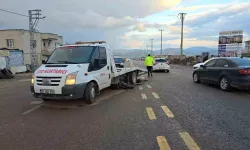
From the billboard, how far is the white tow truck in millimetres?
34484

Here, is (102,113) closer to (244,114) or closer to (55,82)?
(55,82)

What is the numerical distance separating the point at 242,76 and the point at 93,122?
6909 millimetres

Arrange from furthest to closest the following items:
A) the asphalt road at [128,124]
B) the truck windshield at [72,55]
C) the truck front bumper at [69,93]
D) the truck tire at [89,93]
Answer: the truck windshield at [72,55]
the truck tire at [89,93]
the truck front bumper at [69,93]
the asphalt road at [128,124]

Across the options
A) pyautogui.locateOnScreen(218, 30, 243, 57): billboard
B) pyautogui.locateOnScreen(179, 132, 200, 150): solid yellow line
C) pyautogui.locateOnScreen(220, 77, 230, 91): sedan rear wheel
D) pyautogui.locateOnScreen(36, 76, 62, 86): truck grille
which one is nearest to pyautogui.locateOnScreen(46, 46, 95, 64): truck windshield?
pyautogui.locateOnScreen(36, 76, 62, 86): truck grille

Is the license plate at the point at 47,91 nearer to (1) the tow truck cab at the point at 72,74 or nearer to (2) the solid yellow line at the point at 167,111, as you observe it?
(1) the tow truck cab at the point at 72,74

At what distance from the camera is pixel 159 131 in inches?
192

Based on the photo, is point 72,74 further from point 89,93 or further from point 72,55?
point 72,55

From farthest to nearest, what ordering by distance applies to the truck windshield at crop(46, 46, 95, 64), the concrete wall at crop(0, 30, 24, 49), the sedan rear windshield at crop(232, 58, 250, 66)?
1. the concrete wall at crop(0, 30, 24, 49)
2. the sedan rear windshield at crop(232, 58, 250, 66)
3. the truck windshield at crop(46, 46, 95, 64)

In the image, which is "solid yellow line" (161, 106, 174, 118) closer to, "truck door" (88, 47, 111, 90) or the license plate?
"truck door" (88, 47, 111, 90)

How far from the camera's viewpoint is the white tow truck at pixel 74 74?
22.7 feet

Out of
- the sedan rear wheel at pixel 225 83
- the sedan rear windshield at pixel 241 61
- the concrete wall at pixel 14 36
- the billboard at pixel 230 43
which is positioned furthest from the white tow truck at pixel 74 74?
the concrete wall at pixel 14 36

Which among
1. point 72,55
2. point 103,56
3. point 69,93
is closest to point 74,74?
point 69,93

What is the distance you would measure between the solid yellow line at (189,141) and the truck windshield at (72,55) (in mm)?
4251

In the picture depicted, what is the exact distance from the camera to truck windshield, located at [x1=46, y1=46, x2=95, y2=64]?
7.75 metres
